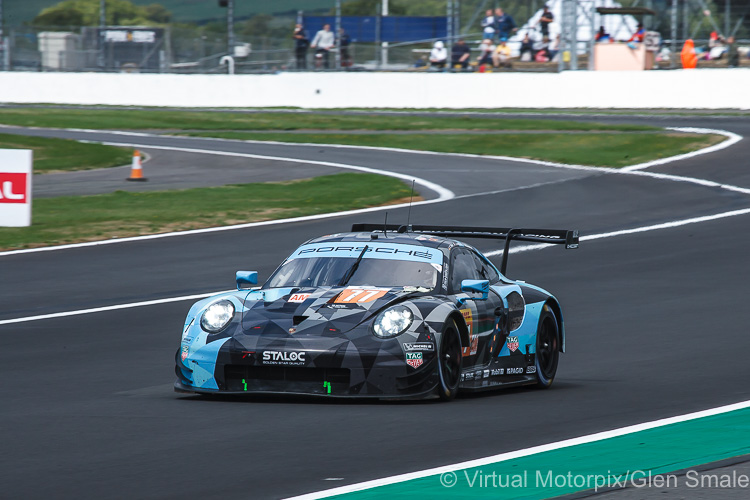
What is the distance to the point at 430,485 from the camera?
6062 mm

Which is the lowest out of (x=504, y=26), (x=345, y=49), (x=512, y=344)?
(x=512, y=344)

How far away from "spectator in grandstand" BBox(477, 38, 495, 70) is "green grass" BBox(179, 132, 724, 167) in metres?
8.72

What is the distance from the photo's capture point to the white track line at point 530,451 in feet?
19.5

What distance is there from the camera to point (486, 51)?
1655 inches

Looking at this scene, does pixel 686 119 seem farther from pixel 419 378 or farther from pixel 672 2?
pixel 419 378

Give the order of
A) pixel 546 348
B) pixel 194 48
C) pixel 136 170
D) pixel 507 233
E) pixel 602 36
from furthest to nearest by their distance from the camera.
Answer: pixel 194 48 < pixel 602 36 < pixel 136 170 < pixel 507 233 < pixel 546 348

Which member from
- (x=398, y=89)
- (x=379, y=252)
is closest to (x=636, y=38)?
(x=398, y=89)

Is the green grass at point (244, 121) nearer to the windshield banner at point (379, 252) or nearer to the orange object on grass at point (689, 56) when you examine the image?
the orange object on grass at point (689, 56)

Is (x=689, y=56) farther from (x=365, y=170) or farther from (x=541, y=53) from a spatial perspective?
(x=365, y=170)

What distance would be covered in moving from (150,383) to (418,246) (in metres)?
2.27

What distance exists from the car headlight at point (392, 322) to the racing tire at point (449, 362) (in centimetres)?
27

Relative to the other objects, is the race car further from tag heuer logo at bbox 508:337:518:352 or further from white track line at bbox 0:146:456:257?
white track line at bbox 0:146:456:257

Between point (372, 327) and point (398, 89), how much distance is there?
117ft

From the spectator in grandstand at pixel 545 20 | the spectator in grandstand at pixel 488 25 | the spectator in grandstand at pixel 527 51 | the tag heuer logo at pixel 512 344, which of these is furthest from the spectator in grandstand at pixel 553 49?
the tag heuer logo at pixel 512 344
